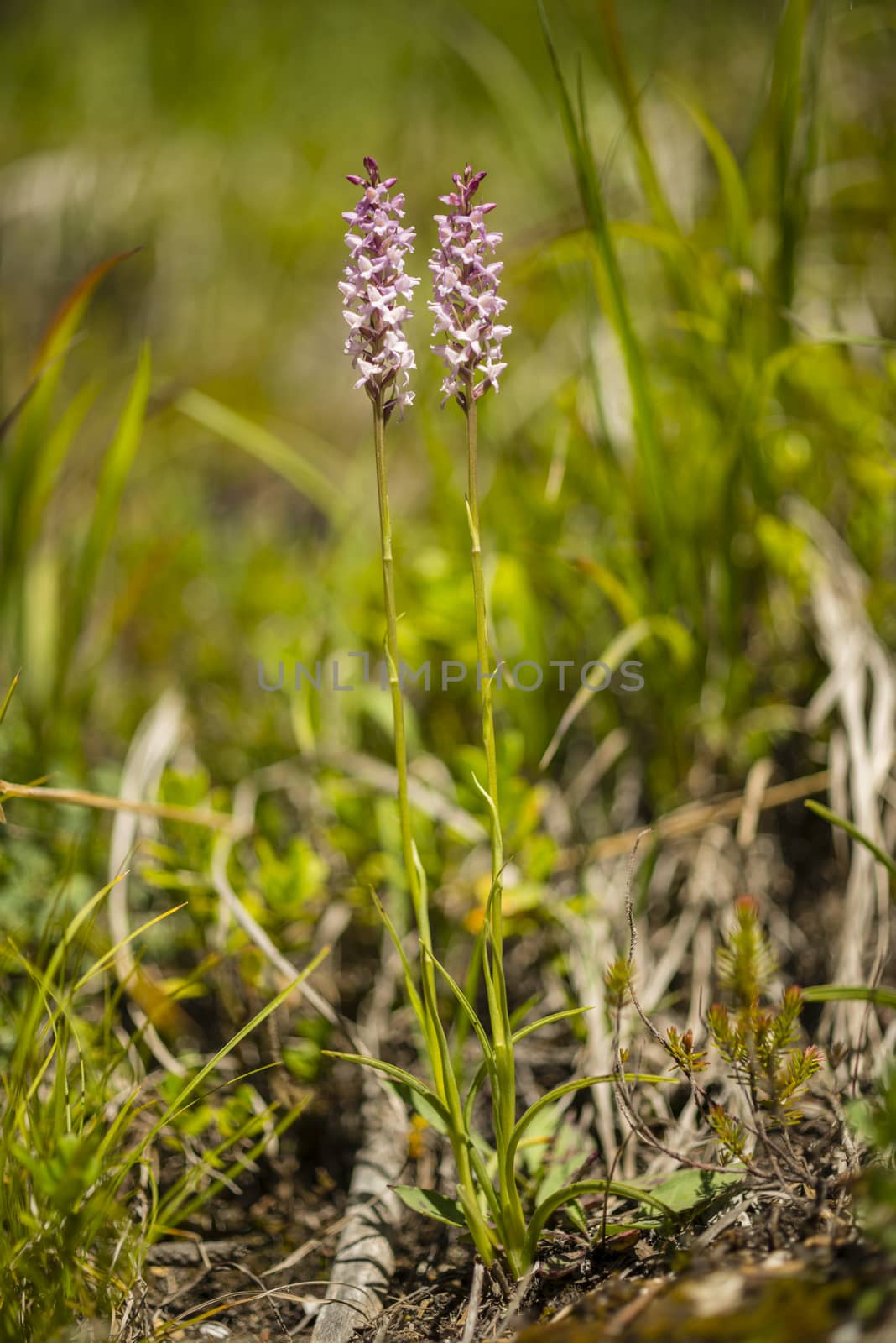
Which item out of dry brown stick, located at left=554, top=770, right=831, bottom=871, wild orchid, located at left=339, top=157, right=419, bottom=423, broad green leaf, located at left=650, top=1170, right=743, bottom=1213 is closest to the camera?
wild orchid, located at left=339, top=157, right=419, bottom=423

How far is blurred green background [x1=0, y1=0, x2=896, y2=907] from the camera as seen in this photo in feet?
5.64

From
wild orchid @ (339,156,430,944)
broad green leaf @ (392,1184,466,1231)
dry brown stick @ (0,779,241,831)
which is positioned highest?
wild orchid @ (339,156,430,944)

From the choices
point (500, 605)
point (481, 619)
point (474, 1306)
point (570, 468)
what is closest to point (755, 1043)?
point (474, 1306)

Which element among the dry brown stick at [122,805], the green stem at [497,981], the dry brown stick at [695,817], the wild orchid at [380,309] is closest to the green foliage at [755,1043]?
the green stem at [497,981]

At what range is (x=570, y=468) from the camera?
2115 millimetres

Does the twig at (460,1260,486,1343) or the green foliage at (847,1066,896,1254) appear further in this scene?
the twig at (460,1260,486,1343)

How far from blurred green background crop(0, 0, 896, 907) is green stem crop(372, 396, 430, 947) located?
57 cm

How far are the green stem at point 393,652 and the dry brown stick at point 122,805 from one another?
624 mm

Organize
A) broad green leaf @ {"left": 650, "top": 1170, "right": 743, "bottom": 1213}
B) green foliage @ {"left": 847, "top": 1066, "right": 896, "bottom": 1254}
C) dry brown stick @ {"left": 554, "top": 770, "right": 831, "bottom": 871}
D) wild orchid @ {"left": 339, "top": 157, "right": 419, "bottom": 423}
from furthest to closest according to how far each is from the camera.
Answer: dry brown stick @ {"left": 554, "top": 770, "right": 831, "bottom": 871}
broad green leaf @ {"left": 650, "top": 1170, "right": 743, "bottom": 1213}
wild orchid @ {"left": 339, "top": 157, "right": 419, "bottom": 423}
green foliage @ {"left": 847, "top": 1066, "right": 896, "bottom": 1254}

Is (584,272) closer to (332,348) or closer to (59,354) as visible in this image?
(59,354)

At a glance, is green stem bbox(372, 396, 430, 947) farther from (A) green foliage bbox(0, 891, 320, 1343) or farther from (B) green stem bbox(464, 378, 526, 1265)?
(A) green foliage bbox(0, 891, 320, 1343)

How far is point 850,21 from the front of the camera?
9.82ft

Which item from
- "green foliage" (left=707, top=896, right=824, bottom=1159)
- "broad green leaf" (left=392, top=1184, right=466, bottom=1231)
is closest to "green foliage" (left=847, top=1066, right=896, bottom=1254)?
"green foliage" (left=707, top=896, right=824, bottom=1159)

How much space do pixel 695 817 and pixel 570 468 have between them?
95 cm
